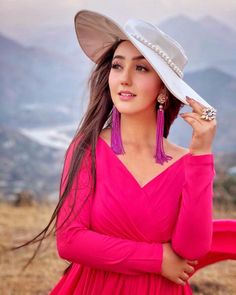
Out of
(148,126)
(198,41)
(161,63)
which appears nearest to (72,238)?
(148,126)

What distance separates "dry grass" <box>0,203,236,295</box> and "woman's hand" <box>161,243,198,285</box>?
1.60 metres

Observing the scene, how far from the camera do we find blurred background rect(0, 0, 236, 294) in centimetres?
538

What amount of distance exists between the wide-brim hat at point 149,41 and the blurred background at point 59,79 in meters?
3.31

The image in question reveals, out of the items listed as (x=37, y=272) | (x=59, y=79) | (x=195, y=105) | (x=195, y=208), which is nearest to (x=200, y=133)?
(x=195, y=105)

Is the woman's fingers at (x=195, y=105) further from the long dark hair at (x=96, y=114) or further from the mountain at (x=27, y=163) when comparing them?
the mountain at (x=27, y=163)

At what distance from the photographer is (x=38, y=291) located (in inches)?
131

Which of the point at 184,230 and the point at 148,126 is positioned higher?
the point at 148,126

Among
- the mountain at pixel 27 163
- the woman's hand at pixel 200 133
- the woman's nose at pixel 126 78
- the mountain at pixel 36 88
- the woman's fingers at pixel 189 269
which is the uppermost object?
the woman's nose at pixel 126 78

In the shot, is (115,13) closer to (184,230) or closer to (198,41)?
(198,41)

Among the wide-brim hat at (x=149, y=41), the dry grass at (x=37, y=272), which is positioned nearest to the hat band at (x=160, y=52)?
the wide-brim hat at (x=149, y=41)

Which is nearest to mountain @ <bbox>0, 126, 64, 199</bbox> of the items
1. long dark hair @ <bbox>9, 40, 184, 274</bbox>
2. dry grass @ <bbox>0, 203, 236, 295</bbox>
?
dry grass @ <bbox>0, 203, 236, 295</bbox>

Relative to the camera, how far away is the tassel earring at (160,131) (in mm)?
1742

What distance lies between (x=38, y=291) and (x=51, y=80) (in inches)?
114

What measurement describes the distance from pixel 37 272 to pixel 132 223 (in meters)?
2.08
